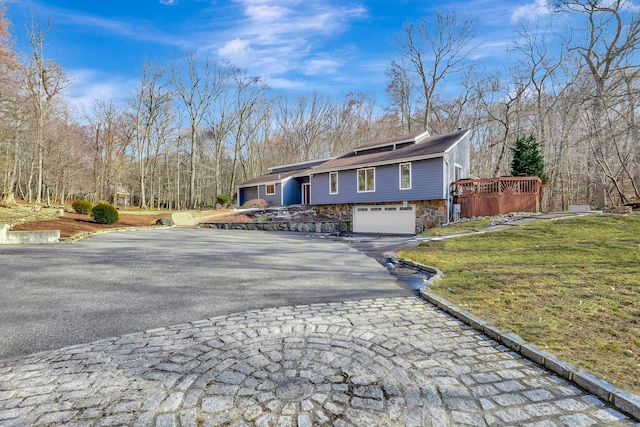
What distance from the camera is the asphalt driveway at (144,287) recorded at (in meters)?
3.43

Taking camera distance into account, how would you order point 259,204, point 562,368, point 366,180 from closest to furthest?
point 562,368
point 366,180
point 259,204

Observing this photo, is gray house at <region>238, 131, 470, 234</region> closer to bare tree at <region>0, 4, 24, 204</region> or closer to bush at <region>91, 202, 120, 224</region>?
bush at <region>91, 202, 120, 224</region>

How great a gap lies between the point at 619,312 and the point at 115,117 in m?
38.2

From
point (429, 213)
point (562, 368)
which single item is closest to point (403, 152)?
point (429, 213)

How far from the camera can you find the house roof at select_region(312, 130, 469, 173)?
1611 cm

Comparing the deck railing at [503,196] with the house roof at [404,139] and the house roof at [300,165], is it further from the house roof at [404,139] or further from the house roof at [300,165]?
the house roof at [300,165]

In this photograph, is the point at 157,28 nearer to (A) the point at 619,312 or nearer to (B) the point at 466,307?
(B) the point at 466,307

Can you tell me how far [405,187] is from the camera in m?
16.9

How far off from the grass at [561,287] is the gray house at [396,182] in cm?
678

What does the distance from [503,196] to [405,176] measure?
16.1ft

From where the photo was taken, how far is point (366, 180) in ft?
61.0

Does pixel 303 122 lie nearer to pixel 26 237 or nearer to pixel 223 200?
pixel 223 200

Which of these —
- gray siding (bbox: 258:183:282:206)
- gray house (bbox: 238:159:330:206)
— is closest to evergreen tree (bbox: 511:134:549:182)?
gray house (bbox: 238:159:330:206)

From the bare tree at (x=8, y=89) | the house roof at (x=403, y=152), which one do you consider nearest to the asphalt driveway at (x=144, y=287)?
the bare tree at (x=8, y=89)
